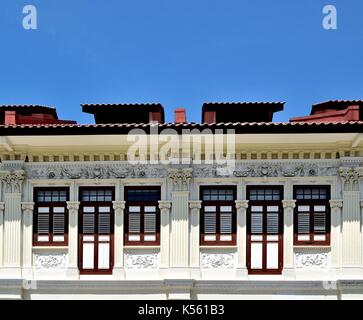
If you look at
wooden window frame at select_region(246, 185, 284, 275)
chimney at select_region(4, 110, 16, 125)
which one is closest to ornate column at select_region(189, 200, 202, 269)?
wooden window frame at select_region(246, 185, 284, 275)

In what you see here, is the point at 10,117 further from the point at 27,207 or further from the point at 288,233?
the point at 288,233

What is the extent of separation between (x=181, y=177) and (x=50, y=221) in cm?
382

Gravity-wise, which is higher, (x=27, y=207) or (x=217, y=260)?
(x=27, y=207)

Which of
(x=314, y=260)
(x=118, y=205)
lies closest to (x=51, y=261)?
(x=118, y=205)

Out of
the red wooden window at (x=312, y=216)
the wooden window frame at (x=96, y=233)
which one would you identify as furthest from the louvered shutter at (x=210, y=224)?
the wooden window frame at (x=96, y=233)

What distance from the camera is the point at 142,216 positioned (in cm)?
1734

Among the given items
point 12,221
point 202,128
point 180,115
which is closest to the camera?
point 202,128

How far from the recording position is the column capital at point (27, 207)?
17391 mm

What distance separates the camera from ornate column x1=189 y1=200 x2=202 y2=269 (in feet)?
56.1

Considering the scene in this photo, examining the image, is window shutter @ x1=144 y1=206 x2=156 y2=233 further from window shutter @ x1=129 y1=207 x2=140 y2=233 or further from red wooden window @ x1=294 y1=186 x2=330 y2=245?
red wooden window @ x1=294 y1=186 x2=330 y2=245

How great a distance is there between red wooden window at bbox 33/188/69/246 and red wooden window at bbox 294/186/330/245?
635 cm

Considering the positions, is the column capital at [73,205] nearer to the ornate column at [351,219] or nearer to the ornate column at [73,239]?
the ornate column at [73,239]

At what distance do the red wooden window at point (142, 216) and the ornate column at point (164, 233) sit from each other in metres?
0.12

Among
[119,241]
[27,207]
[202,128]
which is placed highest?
[202,128]
